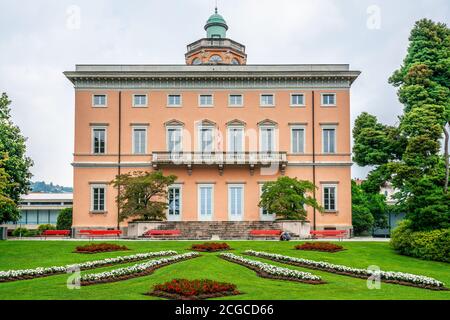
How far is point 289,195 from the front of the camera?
33500 mm

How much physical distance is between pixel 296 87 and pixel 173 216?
12887 millimetres

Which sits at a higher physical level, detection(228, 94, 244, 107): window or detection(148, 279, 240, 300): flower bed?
detection(228, 94, 244, 107): window

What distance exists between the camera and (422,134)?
28531 millimetres

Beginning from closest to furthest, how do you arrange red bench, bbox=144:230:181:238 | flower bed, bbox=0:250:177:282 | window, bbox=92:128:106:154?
flower bed, bbox=0:250:177:282 < red bench, bbox=144:230:181:238 < window, bbox=92:128:106:154

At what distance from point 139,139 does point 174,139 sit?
2546 mm

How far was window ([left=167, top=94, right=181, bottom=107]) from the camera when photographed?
1567 inches

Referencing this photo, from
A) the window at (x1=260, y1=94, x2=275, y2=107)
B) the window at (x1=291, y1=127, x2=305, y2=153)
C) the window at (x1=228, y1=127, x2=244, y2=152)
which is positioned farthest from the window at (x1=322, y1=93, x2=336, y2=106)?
the window at (x1=228, y1=127, x2=244, y2=152)

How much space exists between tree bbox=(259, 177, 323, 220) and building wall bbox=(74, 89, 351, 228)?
15.2ft

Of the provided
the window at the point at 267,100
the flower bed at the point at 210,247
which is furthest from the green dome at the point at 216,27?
the flower bed at the point at 210,247

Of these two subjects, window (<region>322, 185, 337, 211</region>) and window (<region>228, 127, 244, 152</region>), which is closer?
window (<region>322, 185, 337, 211</region>)

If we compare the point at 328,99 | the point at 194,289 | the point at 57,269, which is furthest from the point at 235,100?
the point at 194,289

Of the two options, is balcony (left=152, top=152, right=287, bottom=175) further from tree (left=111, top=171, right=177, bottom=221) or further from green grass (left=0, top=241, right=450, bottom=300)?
green grass (left=0, top=241, right=450, bottom=300)

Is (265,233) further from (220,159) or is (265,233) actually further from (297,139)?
(297,139)

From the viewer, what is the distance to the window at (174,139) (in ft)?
129
